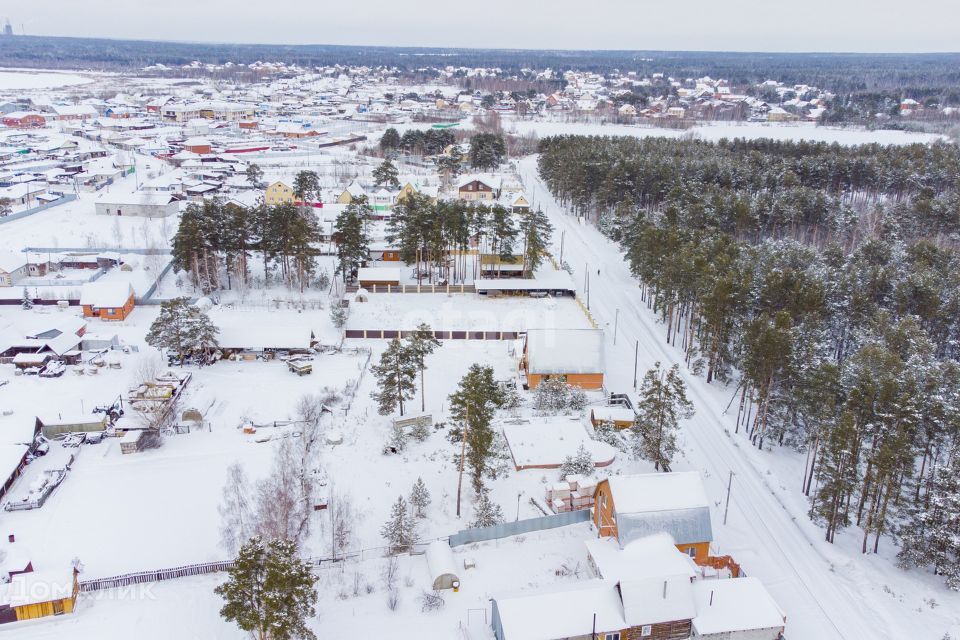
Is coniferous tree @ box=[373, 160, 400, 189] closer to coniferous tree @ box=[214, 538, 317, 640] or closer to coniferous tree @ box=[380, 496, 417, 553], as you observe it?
coniferous tree @ box=[380, 496, 417, 553]

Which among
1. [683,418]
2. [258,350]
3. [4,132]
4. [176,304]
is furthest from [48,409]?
[4,132]

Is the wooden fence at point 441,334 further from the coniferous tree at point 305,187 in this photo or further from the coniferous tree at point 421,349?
the coniferous tree at point 305,187

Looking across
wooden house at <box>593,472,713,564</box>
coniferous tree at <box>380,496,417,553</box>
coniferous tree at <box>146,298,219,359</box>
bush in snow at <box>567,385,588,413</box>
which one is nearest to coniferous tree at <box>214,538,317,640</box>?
coniferous tree at <box>380,496,417,553</box>

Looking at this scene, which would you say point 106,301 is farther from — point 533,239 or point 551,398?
point 551,398

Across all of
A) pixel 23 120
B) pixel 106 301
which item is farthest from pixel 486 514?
pixel 23 120

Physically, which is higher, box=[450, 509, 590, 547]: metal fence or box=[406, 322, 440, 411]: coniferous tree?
box=[406, 322, 440, 411]: coniferous tree

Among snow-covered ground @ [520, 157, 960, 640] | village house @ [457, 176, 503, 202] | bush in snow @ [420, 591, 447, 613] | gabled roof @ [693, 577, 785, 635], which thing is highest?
village house @ [457, 176, 503, 202]

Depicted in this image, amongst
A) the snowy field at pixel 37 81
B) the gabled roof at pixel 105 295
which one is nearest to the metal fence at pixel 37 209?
the gabled roof at pixel 105 295

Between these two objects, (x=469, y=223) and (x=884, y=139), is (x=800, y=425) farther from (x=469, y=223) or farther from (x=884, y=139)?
(x=884, y=139)
